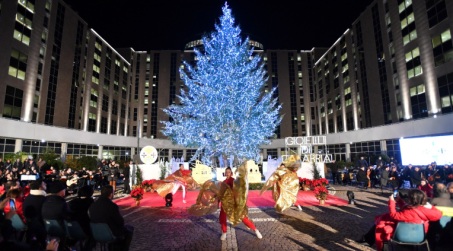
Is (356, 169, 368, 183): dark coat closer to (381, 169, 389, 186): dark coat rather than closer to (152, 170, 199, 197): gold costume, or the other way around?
(381, 169, 389, 186): dark coat

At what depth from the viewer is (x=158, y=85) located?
5588 centimetres

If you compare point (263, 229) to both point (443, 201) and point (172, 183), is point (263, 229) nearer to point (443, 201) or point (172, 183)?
point (443, 201)

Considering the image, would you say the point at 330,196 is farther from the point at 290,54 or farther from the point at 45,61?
the point at 290,54

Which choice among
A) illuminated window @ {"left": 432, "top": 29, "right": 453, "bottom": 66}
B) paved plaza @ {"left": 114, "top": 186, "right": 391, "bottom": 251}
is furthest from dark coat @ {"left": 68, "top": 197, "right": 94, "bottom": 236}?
illuminated window @ {"left": 432, "top": 29, "right": 453, "bottom": 66}

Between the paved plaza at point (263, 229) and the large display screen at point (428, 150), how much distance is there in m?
10.7

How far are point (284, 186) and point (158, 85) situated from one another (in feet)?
168

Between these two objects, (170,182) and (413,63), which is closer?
(170,182)

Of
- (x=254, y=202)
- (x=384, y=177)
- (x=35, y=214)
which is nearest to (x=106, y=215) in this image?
(x=35, y=214)

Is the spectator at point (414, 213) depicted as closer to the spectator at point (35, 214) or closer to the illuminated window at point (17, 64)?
the spectator at point (35, 214)

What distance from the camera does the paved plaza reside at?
5.82m

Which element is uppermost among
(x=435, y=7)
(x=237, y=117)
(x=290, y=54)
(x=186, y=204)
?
(x=290, y=54)

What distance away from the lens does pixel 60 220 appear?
4691 mm

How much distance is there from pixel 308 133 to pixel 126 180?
4544 cm

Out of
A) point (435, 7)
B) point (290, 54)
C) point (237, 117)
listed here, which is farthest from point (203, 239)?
point (290, 54)
